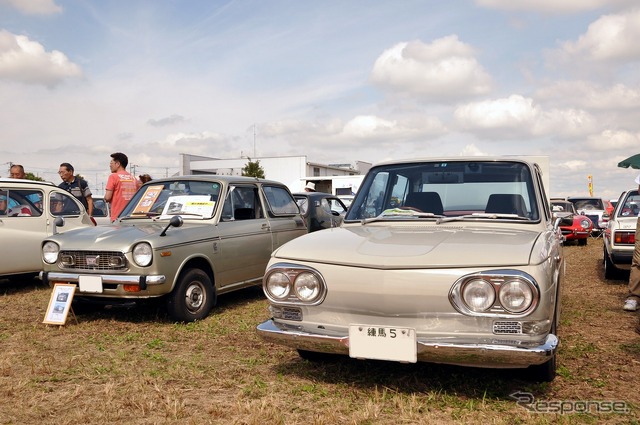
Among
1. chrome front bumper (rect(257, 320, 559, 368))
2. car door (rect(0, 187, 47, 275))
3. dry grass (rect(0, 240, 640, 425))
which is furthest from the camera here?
car door (rect(0, 187, 47, 275))

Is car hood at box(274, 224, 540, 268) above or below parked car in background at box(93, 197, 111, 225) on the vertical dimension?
above

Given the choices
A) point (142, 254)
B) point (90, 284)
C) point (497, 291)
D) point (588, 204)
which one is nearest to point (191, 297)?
point (142, 254)

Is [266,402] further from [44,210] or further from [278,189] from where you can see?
[44,210]

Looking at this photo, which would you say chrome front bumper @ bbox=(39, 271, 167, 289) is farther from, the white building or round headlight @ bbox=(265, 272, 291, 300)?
the white building

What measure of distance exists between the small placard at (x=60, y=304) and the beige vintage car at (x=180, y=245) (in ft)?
0.30

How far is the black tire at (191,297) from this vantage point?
5.71 meters

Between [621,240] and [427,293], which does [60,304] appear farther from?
[621,240]

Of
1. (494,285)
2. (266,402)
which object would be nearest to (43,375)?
(266,402)

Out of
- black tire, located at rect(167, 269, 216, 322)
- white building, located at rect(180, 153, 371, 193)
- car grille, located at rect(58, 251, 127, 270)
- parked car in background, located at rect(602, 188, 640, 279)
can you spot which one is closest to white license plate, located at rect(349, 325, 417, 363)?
black tire, located at rect(167, 269, 216, 322)

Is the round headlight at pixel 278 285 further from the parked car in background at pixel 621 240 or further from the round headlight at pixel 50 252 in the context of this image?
the parked car in background at pixel 621 240

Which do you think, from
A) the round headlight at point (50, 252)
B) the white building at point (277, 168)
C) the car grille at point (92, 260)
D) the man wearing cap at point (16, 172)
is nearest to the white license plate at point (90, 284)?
the car grille at point (92, 260)

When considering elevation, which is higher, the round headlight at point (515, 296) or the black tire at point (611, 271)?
the round headlight at point (515, 296)

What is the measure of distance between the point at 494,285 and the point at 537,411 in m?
0.87

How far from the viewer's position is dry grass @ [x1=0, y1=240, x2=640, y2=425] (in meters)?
3.27
